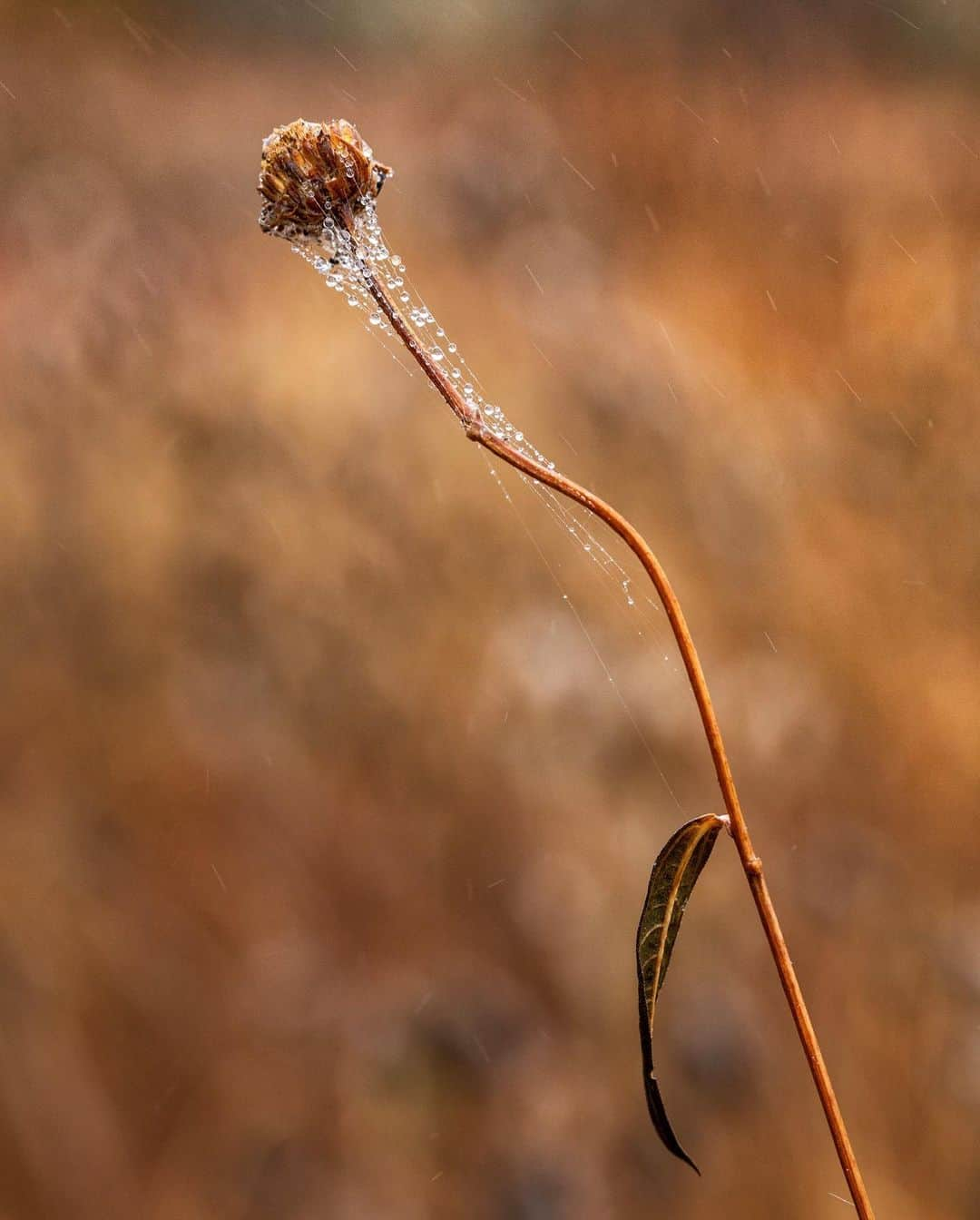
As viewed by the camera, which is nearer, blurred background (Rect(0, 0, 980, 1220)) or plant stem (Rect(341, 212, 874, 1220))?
plant stem (Rect(341, 212, 874, 1220))

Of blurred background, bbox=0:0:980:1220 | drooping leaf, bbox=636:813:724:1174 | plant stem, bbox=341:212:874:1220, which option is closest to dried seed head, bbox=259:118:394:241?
plant stem, bbox=341:212:874:1220

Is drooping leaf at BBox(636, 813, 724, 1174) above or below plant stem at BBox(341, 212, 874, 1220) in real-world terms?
below

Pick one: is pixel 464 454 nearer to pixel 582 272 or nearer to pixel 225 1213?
pixel 582 272

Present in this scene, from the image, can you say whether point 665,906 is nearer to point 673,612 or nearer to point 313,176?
point 673,612

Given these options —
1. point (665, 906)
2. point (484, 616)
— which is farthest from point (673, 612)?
point (484, 616)

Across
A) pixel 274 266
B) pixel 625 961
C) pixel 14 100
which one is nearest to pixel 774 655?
pixel 625 961

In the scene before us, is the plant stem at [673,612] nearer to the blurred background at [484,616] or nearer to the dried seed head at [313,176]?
the dried seed head at [313,176]

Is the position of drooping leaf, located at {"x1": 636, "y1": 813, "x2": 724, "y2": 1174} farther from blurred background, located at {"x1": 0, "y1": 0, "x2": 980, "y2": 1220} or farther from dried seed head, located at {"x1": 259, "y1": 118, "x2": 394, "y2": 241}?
blurred background, located at {"x1": 0, "y1": 0, "x2": 980, "y2": 1220}
